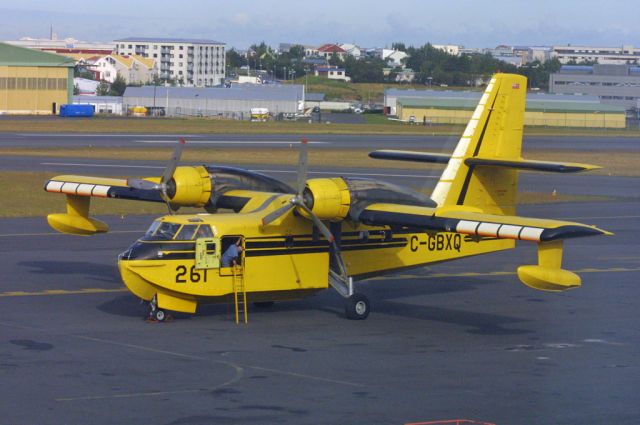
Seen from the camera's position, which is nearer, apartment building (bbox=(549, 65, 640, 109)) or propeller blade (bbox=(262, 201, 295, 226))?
propeller blade (bbox=(262, 201, 295, 226))

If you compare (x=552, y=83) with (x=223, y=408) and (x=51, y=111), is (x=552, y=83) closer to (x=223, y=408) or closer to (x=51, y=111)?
(x=51, y=111)

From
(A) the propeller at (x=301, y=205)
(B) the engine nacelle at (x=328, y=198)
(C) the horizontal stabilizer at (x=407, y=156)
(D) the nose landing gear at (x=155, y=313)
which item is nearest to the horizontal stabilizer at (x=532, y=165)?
(C) the horizontal stabilizer at (x=407, y=156)

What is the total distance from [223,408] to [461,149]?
11.8 meters

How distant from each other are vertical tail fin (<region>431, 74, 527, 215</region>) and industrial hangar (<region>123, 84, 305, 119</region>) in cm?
11444

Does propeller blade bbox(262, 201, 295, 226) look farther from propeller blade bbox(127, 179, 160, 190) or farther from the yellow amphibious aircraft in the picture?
propeller blade bbox(127, 179, 160, 190)

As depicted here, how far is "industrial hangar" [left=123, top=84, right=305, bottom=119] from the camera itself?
142 meters

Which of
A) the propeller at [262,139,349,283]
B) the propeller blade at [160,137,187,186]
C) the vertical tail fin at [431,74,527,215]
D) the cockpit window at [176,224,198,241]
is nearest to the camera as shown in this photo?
the propeller at [262,139,349,283]

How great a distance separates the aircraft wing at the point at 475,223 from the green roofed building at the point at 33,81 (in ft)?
358

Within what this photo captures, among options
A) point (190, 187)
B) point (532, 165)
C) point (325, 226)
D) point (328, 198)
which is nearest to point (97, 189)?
point (190, 187)

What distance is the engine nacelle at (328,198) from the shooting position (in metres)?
21.7

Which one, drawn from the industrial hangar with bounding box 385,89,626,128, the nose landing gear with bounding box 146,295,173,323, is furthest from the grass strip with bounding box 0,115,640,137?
the nose landing gear with bounding box 146,295,173,323

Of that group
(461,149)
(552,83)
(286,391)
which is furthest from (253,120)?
(286,391)

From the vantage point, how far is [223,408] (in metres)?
15.7

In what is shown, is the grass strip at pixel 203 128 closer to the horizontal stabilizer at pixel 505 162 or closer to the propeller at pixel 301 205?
the horizontal stabilizer at pixel 505 162
